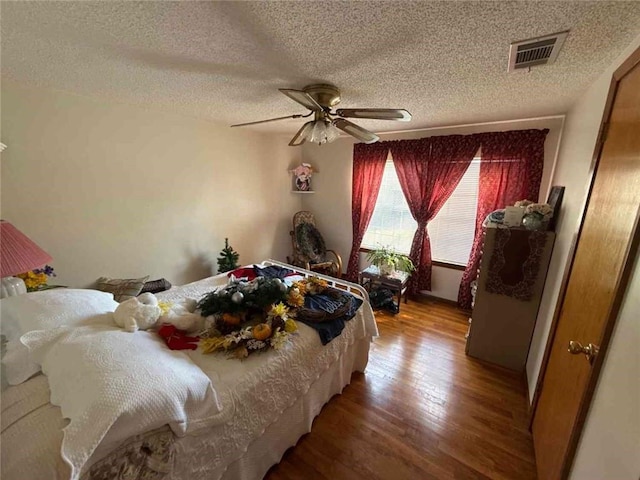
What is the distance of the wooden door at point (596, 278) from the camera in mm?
927

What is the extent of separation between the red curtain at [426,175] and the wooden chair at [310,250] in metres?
1.16

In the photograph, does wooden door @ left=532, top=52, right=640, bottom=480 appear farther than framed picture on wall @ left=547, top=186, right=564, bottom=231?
No

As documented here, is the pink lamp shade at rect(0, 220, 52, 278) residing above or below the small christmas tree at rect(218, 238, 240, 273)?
above

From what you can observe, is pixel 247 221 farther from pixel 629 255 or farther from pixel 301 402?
pixel 629 255

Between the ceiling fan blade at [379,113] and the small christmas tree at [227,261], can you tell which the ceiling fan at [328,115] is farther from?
the small christmas tree at [227,261]

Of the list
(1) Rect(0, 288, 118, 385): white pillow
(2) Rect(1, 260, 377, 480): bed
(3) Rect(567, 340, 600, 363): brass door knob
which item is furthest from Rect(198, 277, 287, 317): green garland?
(3) Rect(567, 340, 600, 363): brass door knob

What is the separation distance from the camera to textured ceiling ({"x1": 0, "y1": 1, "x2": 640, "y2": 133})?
102 cm

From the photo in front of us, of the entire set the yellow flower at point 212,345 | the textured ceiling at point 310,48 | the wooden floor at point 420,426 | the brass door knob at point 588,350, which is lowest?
the wooden floor at point 420,426

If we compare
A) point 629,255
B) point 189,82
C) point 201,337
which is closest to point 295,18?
point 189,82

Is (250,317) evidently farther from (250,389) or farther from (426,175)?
(426,175)

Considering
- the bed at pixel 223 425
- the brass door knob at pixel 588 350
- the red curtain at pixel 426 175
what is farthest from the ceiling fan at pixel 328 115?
the red curtain at pixel 426 175

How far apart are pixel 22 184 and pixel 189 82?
1522 mm

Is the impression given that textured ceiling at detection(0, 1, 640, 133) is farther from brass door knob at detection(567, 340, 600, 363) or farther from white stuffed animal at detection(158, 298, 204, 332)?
white stuffed animal at detection(158, 298, 204, 332)

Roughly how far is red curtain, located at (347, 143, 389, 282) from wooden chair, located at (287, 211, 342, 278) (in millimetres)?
404
